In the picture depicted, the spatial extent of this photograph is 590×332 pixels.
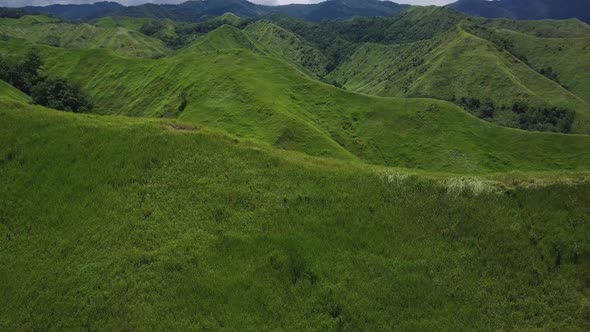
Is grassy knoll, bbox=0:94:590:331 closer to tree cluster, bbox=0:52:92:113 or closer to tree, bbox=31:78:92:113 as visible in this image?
tree, bbox=31:78:92:113

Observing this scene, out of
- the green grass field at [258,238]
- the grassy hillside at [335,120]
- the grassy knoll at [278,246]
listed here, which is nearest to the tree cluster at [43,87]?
the grassy hillside at [335,120]

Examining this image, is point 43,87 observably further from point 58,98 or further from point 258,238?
point 258,238

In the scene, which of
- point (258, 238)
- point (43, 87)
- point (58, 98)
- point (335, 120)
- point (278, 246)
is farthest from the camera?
point (335, 120)

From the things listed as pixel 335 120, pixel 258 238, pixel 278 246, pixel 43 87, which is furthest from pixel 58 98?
pixel 278 246

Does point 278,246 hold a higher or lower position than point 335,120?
higher

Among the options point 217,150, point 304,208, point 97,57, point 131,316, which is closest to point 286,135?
point 217,150

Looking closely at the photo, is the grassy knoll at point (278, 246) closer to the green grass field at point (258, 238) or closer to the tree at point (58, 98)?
the green grass field at point (258, 238)

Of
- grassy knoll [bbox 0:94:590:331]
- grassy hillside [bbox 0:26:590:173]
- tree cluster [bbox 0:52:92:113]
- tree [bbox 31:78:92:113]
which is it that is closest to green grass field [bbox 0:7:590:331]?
grassy knoll [bbox 0:94:590:331]
